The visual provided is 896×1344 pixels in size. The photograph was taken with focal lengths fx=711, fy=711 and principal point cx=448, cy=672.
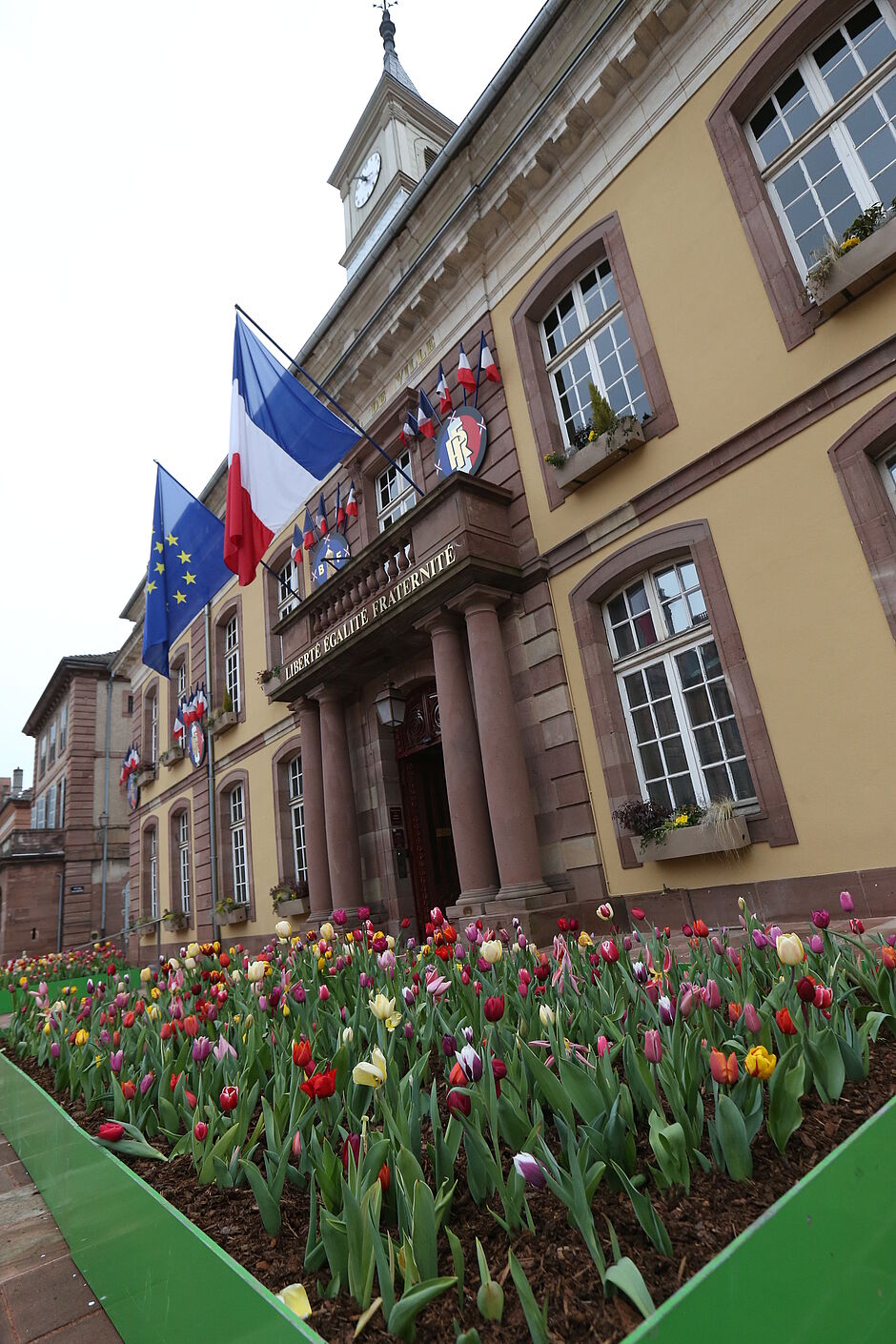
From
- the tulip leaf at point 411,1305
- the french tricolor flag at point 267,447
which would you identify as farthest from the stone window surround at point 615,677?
the tulip leaf at point 411,1305

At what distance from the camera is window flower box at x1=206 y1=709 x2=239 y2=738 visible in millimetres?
14883

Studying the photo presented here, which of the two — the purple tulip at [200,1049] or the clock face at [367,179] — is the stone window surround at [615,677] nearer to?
the purple tulip at [200,1049]

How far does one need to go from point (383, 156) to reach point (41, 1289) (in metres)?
19.9

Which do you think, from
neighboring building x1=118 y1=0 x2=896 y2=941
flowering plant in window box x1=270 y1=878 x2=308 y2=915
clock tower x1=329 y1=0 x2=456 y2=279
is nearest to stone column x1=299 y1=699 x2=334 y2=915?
neighboring building x1=118 y1=0 x2=896 y2=941

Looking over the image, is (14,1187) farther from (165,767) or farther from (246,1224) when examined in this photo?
(165,767)

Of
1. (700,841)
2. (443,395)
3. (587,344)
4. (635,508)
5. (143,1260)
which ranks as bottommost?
(143,1260)

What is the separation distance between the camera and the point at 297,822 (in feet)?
43.0

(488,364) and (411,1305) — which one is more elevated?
(488,364)

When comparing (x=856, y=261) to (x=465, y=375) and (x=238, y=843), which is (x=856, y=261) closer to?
(x=465, y=375)

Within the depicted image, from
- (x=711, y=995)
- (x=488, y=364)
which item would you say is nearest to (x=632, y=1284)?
(x=711, y=995)

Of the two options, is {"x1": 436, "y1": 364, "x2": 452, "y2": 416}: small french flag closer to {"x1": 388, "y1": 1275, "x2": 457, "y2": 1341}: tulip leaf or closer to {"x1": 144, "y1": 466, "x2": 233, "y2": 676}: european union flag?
A: {"x1": 144, "y1": 466, "x2": 233, "y2": 676}: european union flag

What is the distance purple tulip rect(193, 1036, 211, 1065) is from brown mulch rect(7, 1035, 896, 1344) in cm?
66

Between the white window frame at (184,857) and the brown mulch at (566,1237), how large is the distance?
1666 centimetres

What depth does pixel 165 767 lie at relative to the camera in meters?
18.4
